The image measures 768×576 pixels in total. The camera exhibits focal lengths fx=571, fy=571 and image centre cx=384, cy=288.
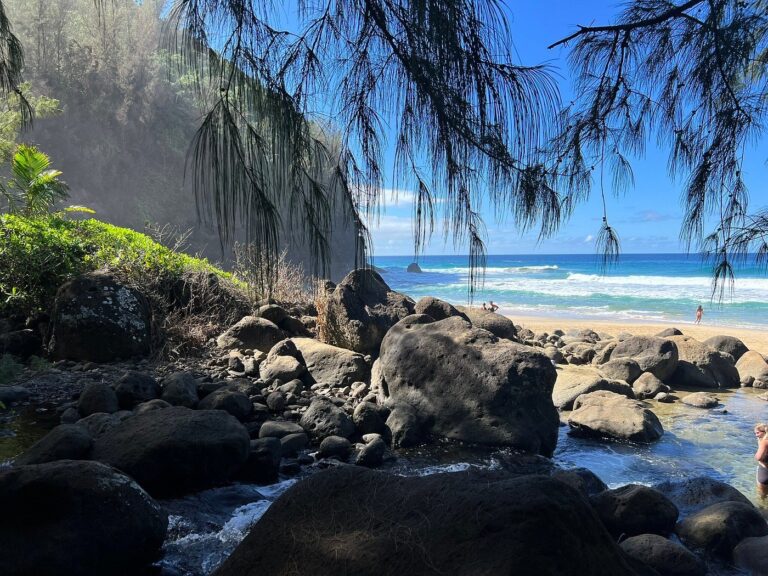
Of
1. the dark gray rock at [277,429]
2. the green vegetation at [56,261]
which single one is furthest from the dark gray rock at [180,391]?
the green vegetation at [56,261]

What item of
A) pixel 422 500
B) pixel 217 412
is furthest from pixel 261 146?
pixel 217 412

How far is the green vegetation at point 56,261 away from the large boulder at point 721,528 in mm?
7698

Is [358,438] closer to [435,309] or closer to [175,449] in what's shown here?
[175,449]

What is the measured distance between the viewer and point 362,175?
7.99 ft

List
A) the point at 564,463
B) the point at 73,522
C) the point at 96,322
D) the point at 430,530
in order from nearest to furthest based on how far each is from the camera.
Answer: the point at 430,530 < the point at 73,522 < the point at 564,463 < the point at 96,322

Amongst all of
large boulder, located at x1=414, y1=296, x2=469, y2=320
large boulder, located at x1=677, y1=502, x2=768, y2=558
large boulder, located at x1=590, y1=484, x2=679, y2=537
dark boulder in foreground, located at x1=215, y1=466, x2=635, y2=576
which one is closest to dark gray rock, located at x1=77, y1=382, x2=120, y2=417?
dark boulder in foreground, located at x1=215, y1=466, x2=635, y2=576

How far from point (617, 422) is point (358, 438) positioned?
11.0ft

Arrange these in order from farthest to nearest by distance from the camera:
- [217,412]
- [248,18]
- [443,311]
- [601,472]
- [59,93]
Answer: [59,93]
[443,311]
[601,472]
[217,412]
[248,18]

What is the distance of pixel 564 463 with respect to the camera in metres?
6.16

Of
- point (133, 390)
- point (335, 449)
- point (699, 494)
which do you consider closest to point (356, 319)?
point (335, 449)

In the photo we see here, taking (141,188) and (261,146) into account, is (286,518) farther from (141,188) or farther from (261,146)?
(141,188)

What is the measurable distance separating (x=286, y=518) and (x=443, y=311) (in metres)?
7.35

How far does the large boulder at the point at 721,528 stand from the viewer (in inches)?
163

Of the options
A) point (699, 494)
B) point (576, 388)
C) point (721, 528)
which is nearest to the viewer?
point (721, 528)
